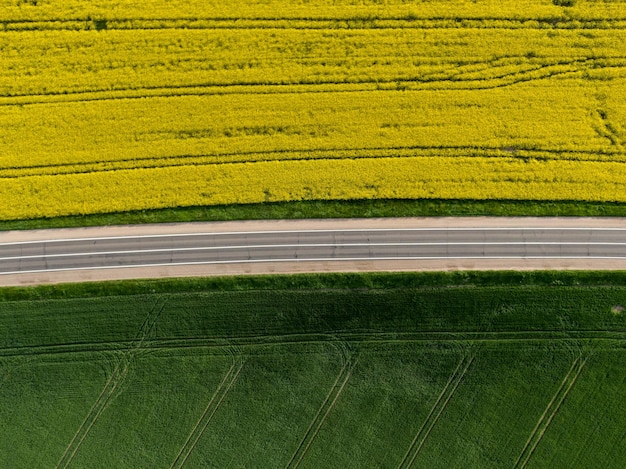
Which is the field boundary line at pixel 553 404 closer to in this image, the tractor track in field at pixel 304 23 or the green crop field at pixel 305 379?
the green crop field at pixel 305 379

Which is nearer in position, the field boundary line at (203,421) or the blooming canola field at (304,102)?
the field boundary line at (203,421)

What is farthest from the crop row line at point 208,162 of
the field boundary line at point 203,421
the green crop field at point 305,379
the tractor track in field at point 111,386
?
the field boundary line at point 203,421

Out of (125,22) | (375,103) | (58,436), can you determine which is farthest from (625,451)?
Answer: (125,22)

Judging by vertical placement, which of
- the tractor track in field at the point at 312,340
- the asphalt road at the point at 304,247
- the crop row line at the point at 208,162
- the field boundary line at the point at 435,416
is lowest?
the field boundary line at the point at 435,416

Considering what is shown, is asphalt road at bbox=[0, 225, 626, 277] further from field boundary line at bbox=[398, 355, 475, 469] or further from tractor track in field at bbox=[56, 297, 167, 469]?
field boundary line at bbox=[398, 355, 475, 469]

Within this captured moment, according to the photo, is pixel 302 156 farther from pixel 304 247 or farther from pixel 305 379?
pixel 305 379
